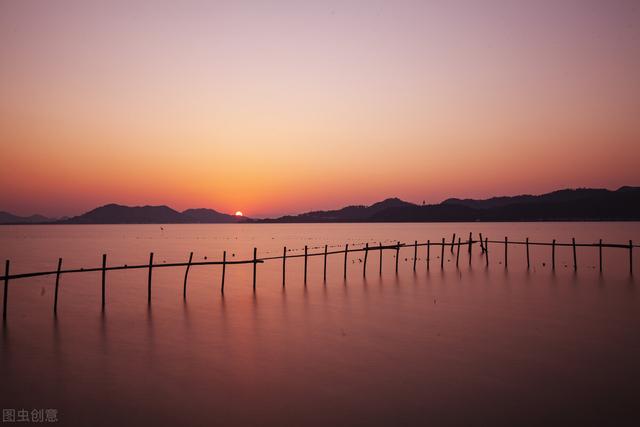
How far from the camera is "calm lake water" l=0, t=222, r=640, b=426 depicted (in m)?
8.23

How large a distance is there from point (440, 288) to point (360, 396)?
1464 cm

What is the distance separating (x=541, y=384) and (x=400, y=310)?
26.4 feet

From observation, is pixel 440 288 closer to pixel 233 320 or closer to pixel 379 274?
pixel 379 274

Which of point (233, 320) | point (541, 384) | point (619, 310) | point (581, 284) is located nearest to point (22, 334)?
point (233, 320)

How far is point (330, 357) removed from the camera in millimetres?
11320

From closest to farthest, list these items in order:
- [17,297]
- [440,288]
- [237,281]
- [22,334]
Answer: [22,334], [17,297], [440,288], [237,281]

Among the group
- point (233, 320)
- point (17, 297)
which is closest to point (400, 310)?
point (233, 320)

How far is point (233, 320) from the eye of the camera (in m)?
15.9

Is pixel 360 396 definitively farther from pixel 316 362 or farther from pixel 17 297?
pixel 17 297

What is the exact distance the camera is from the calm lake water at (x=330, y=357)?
8234 mm

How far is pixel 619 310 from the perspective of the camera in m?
16.6

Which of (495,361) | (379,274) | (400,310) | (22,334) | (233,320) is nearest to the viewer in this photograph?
(495,361)

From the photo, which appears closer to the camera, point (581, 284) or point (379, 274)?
point (581, 284)

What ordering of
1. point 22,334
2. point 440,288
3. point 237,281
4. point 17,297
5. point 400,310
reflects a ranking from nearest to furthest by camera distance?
point 22,334 < point 400,310 < point 17,297 < point 440,288 < point 237,281
